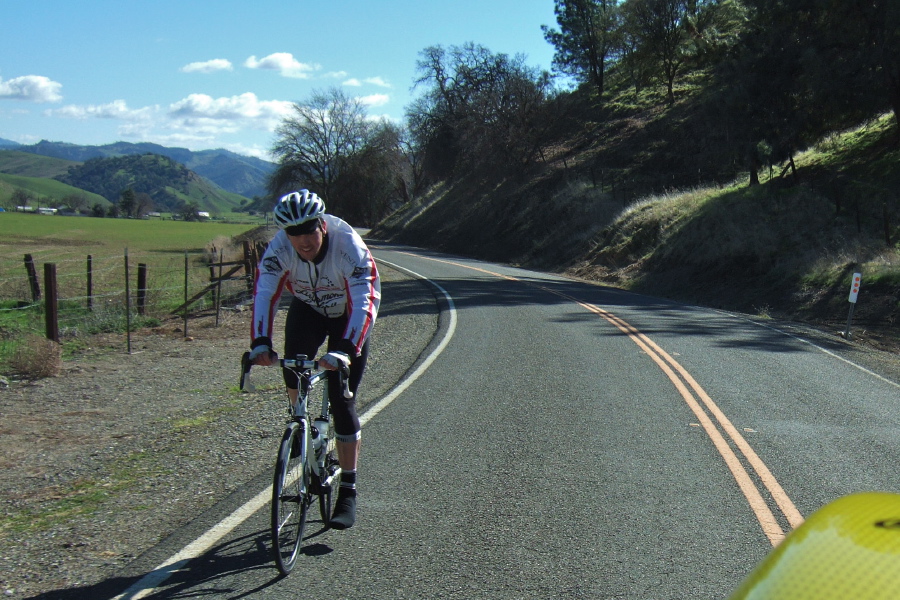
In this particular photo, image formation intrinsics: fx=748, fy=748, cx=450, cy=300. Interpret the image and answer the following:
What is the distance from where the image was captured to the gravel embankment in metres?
4.32

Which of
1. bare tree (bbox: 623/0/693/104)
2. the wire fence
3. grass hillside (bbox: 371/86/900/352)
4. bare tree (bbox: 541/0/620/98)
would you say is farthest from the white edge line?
bare tree (bbox: 541/0/620/98)

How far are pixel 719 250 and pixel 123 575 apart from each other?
23836mm

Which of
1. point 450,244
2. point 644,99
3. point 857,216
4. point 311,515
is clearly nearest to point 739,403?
point 311,515

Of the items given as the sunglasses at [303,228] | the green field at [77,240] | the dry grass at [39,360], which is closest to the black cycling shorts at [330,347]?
the sunglasses at [303,228]

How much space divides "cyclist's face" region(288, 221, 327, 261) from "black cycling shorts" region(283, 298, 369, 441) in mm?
330

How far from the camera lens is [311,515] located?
491cm

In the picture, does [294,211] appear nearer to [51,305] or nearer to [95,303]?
[51,305]

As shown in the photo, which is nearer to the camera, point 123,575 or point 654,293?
point 123,575

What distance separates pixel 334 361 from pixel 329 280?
0.66 meters

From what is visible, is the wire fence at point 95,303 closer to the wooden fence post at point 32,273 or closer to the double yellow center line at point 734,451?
the wooden fence post at point 32,273

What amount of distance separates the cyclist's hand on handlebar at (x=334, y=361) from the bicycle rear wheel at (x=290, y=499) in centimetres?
38

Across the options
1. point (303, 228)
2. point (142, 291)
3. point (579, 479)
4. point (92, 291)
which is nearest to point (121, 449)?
point (303, 228)

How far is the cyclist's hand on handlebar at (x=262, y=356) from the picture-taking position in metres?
4.16

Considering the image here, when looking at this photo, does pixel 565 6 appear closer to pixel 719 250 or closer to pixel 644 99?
pixel 644 99
